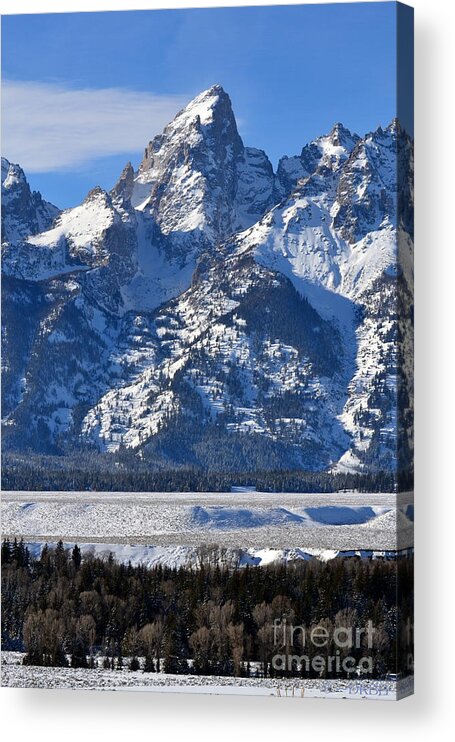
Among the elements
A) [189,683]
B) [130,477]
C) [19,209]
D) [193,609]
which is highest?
[19,209]

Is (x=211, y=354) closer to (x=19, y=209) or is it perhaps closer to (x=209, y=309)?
(x=209, y=309)

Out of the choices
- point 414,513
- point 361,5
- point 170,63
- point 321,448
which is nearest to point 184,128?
point 170,63

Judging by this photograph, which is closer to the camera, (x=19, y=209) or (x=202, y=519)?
(x=202, y=519)

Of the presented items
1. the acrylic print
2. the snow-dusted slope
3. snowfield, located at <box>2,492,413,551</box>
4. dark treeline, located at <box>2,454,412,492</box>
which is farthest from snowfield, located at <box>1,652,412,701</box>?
the snow-dusted slope

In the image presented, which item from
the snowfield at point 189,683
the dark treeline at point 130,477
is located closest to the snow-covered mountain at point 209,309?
the dark treeline at point 130,477

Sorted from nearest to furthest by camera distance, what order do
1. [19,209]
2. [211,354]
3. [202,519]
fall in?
[202,519]
[211,354]
[19,209]

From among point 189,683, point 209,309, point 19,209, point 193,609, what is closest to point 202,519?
point 193,609
